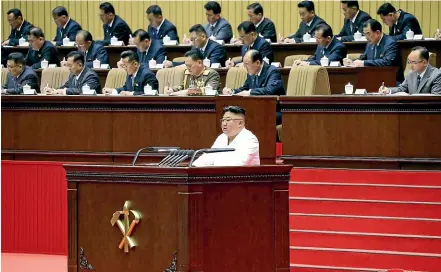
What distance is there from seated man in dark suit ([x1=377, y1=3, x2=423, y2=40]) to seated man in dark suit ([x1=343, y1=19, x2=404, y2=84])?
88 centimetres

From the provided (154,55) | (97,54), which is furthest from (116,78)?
(97,54)

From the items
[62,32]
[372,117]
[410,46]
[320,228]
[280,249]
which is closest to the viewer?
[280,249]

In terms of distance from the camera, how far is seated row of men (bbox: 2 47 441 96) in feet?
27.3

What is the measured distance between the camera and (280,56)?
11570mm

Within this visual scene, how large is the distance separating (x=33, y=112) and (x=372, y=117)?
9.84ft

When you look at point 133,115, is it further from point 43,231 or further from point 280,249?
point 280,249

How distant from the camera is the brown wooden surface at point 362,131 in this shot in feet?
25.7

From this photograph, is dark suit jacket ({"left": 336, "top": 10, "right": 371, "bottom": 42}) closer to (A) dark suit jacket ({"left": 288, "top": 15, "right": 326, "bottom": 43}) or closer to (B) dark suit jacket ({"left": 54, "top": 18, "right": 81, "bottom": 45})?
(A) dark suit jacket ({"left": 288, "top": 15, "right": 326, "bottom": 43})

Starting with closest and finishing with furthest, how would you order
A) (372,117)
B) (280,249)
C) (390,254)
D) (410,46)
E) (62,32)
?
(280,249)
(390,254)
(372,117)
(410,46)
(62,32)

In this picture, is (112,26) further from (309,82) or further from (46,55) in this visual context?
(309,82)

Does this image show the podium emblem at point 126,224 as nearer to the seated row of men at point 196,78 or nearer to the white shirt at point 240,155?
the white shirt at point 240,155

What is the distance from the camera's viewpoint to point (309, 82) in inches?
363

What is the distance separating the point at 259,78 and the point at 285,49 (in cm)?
203

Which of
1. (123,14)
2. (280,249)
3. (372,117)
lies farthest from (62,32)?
(280,249)
